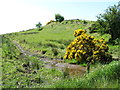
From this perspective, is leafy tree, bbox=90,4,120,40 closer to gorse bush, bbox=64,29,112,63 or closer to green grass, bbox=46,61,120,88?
gorse bush, bbox=64,29,112,63

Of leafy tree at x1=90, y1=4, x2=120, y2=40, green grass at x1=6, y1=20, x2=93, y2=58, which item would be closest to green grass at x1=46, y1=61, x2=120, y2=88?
green grass at x1=6, y1=20, x2=93, y2=58

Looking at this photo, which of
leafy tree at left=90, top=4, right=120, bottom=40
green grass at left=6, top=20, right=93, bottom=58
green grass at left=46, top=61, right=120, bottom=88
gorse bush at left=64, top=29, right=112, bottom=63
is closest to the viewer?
green grass at left=46, top=61, right=120, bottom=88

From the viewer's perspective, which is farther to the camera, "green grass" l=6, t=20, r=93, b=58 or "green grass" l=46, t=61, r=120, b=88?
"green grass" l=6, t=20, r=93, b=58

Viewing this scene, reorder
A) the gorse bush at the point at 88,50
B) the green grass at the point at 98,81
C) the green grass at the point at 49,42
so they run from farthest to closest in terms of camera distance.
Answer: the green grass at the point at 49,42, the gorse bush at the point at 88,50, the green grass at the point at 98,81

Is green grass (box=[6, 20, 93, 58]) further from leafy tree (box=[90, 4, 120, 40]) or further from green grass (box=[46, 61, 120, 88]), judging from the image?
green grass (box=[46, 61, 120, 88])

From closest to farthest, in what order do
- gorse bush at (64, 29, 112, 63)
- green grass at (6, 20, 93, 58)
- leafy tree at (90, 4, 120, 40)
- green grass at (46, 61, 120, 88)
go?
green grass at (46, 61, 120, 88) → gorse bush at (64, 29, 112, 63) → green grass at (6, 20, 93, 58) → leafy tree at (90, 4, 120, 40)

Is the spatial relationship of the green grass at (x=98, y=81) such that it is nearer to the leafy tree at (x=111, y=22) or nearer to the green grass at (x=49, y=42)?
the green grass at (x=49, y=42)

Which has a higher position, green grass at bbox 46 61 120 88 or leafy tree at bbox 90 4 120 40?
leafy tree at bbox 90 4 120 40

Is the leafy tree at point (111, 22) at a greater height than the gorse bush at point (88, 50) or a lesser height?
greater

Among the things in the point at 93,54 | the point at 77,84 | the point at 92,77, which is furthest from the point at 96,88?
the point at 93,54

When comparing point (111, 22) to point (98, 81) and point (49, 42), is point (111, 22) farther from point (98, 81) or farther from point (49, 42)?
point (98, 81)

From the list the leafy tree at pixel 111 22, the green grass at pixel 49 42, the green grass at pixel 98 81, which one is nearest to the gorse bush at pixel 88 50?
the green grass at pixel 49 42

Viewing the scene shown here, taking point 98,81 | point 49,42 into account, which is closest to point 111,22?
point 49,42

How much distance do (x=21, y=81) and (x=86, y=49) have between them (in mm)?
9014
